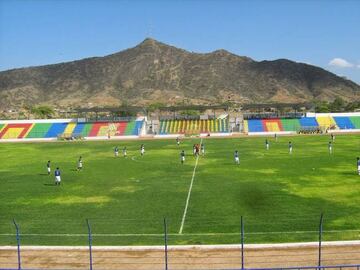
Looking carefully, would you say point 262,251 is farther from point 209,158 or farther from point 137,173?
point 209,158

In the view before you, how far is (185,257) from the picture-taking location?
58.1ft

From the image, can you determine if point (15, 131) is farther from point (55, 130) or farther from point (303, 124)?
point (303, 124)

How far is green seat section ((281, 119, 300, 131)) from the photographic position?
85525mm

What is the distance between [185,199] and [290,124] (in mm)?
64155

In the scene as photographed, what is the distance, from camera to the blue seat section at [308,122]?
287 ft

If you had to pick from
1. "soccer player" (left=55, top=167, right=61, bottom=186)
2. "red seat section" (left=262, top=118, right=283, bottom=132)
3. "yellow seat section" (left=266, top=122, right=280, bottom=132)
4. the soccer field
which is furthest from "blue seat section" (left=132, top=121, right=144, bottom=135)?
"soccer player" (left=55, top=167, right=61, bottom=186)

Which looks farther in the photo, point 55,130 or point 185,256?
point 55,130

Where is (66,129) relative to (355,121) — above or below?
below

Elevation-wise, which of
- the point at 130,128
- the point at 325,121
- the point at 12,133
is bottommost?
the point at 12,133

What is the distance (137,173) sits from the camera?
38.8 meters

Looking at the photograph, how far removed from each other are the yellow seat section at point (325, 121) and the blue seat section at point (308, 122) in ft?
2.64

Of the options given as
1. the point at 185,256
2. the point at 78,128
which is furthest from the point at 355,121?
the point at 185,256

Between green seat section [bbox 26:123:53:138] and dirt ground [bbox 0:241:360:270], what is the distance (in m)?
69.4

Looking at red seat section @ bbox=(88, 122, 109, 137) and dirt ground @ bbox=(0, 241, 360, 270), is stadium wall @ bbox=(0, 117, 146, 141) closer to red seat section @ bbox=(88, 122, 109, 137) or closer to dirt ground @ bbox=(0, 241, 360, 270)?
red seat section @ bbox=(88, 122, 109, 137)
